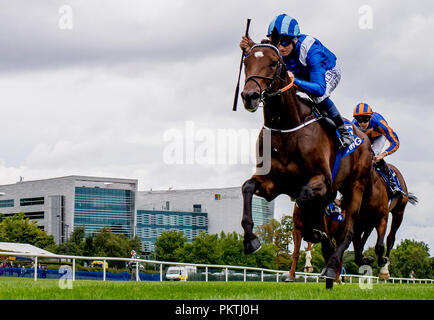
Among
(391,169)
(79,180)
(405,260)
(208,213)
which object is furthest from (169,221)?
(391,169)

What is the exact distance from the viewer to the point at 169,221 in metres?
159

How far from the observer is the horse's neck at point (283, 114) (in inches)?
356

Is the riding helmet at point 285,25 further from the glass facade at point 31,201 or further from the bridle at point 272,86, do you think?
the glass facade at point 31,201

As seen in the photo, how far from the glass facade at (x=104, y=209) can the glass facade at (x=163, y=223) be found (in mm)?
7658

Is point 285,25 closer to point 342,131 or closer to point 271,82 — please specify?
point 271,82

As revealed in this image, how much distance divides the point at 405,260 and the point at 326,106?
307 ft

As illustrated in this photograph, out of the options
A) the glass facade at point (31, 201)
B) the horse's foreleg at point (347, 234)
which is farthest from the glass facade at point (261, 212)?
the horse's foreleg at point (347, 234)

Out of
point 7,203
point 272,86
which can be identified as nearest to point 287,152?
point 272,86

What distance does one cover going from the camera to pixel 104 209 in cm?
14262

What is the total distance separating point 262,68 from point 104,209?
449 feet

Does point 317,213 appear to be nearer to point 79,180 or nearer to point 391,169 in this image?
point 391,169

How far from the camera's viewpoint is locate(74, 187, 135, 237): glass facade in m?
141
